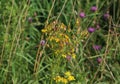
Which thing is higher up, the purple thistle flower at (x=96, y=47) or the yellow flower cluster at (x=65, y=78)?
the purple thistle flower at (x=96, y=47)

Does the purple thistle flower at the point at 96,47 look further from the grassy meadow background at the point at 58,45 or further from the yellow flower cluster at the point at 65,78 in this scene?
the yellow flower cluster at the point at 65,78

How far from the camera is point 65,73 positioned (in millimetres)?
2750

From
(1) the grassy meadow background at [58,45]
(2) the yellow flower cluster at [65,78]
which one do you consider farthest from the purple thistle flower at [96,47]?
(2) the yellow flower cluster at [65,78]

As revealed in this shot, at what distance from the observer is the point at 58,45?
2.67m

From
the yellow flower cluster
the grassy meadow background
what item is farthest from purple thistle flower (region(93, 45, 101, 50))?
the yellow flower cluster

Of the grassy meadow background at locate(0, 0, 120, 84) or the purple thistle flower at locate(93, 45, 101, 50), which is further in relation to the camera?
the purple thistle flower at locate(93, 45, 101, 50)

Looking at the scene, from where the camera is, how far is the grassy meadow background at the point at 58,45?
272 centimetres

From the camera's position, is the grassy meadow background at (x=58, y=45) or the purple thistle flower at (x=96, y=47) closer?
the grassy meadow background at (x=58, y=45)

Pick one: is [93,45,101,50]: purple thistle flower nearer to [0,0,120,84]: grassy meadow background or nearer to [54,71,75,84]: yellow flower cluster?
[0,0,120,84]: grassy meadow background

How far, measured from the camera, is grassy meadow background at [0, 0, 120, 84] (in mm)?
2717

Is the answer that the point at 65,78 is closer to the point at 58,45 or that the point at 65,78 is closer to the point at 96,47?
the point at 58,45

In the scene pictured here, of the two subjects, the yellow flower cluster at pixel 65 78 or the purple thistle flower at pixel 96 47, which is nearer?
the yellow flower cluster at pixel 65 78

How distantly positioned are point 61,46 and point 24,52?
1.48ft

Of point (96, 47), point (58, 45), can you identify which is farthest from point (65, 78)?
point (96, 47)
